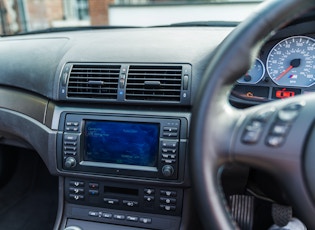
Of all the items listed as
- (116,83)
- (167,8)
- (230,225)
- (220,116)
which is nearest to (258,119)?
(220,116)

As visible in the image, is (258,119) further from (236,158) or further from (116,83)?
(116,83)

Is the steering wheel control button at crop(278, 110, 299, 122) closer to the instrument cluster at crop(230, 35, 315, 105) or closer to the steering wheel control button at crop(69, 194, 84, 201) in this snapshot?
the instrument cluster at crop(230, 35, 315, 105)

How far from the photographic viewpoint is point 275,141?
0.76 meters

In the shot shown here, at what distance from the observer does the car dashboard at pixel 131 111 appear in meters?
1.22

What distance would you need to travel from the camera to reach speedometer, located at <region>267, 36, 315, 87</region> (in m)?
1.28

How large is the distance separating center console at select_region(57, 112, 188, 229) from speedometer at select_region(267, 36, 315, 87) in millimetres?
417

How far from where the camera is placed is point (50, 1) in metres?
9.02

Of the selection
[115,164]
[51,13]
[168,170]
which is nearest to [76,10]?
[51,13]

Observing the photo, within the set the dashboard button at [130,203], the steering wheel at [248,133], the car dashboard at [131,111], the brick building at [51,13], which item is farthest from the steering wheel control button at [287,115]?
the brick building at [51,13]

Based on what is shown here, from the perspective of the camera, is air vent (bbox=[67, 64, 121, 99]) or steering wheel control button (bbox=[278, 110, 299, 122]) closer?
steering wheel control button (bbox=[278, 110, 299, 122])

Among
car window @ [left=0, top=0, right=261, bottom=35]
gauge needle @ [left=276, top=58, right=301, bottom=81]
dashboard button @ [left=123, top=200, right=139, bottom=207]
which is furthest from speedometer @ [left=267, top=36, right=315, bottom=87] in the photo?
car window @ [left=0, top=0, right=261, bottom=35]

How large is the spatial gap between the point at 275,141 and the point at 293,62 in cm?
64

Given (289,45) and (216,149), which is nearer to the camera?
(216,149)

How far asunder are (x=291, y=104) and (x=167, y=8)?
4.73 m
